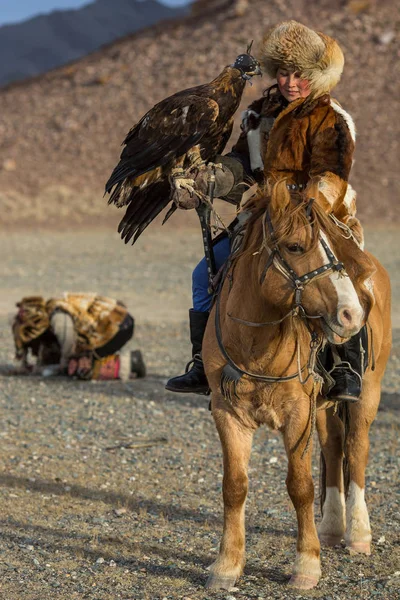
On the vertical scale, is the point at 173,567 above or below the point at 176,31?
below

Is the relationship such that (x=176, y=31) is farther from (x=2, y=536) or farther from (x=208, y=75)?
(x=2, y=536)

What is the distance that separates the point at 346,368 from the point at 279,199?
121 cm

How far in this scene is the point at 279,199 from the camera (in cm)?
467

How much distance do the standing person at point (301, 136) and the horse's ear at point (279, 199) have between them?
39cm

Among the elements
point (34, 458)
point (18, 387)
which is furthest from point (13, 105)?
point (34, 458)

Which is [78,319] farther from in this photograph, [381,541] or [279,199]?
[279,199]

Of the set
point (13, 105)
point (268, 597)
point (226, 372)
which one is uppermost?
point (13, 105)

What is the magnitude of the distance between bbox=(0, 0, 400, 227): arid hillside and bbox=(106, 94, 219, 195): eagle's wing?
25214mm

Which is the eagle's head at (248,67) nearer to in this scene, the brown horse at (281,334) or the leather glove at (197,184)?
the leather glove at (197,184)

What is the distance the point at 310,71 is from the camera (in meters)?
5.38

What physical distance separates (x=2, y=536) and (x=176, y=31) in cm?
3732

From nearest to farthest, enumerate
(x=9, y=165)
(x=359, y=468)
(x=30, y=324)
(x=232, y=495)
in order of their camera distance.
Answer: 1. (x=232, y=495)
2. (x=359, y=468)
3. (x=30, y=324)
4. (x=9, y=165)

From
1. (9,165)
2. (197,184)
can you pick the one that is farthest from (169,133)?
(9,165)

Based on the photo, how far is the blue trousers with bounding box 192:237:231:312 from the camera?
5.69m
